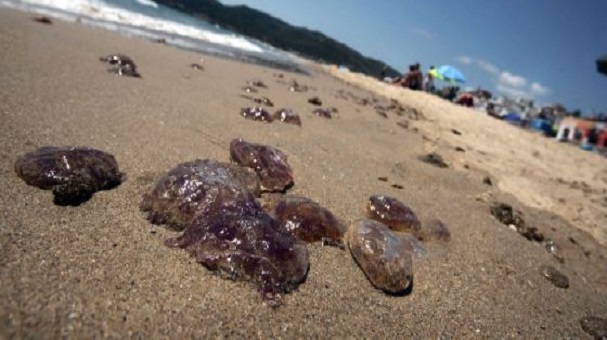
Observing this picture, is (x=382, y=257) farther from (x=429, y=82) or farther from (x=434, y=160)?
(x=429, y=82)

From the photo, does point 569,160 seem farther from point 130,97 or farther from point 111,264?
point 111,264

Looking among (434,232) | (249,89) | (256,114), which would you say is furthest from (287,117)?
(434,232)

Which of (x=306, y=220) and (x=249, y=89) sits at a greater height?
(x=249, y=89)

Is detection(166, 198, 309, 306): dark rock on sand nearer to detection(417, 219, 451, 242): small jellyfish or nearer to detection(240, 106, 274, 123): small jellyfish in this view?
detection(417, 219, 451, 242): small jellyfish

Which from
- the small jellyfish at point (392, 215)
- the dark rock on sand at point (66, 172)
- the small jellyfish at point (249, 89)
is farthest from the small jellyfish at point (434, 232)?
the small jellyfish at point (249, 89)

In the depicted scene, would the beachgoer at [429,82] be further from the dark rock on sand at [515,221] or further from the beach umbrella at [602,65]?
the dark rock on sand at [515,221]

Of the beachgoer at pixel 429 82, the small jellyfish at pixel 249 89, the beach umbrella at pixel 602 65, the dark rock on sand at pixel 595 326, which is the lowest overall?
the dark rock on sand at pixel 595 326

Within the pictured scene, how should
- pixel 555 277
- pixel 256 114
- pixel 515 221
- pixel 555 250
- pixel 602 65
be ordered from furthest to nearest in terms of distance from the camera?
pixel 602 65
pixel 256 114
pixel 515 221
pixel 555 250
pixel 555 277
